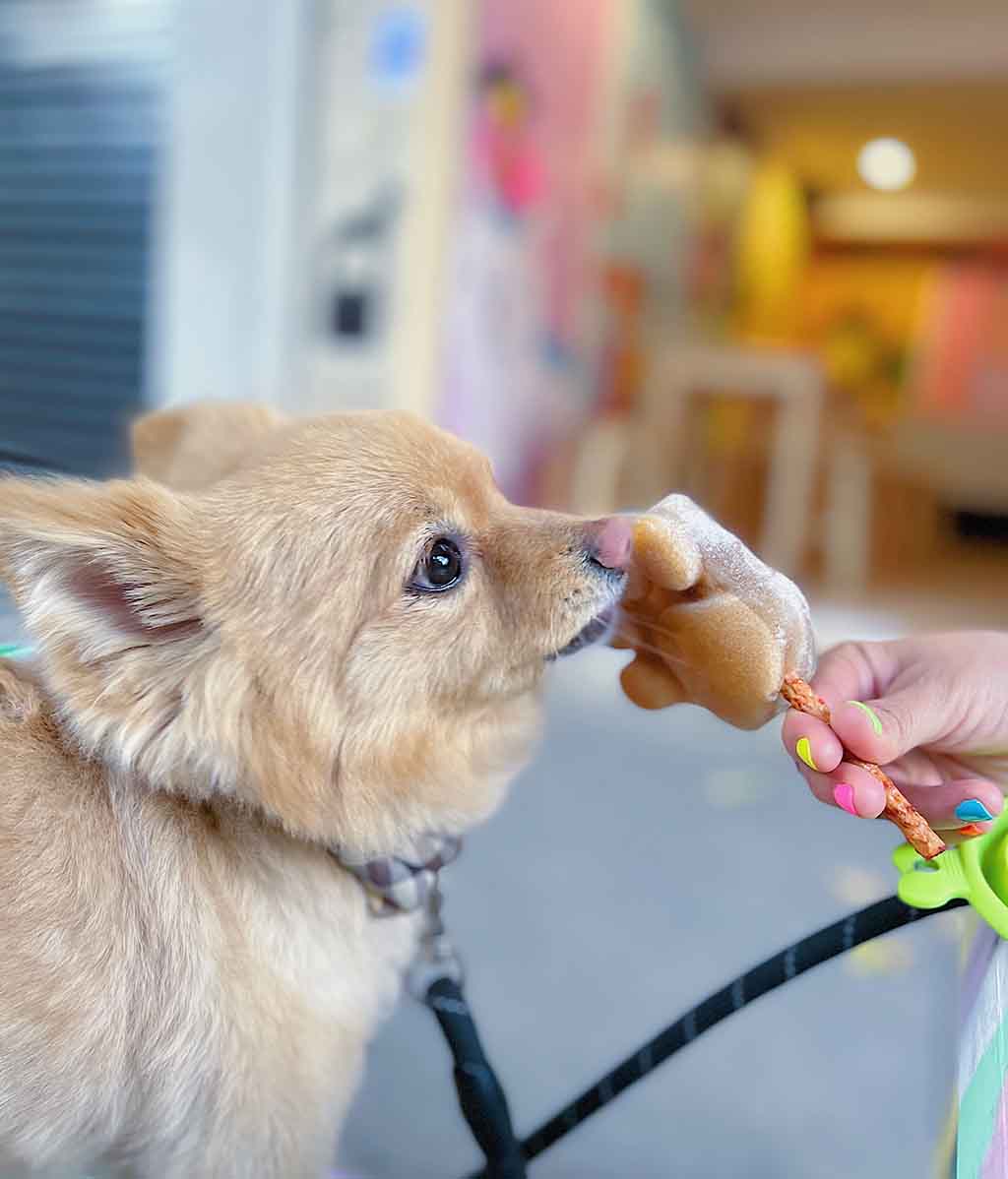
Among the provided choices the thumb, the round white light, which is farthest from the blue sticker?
the round white light

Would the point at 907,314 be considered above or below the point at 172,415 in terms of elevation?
above

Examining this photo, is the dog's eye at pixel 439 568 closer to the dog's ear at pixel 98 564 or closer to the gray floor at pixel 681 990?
the dog's ear at pixel 98 564

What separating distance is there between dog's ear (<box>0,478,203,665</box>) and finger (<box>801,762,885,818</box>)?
0.48 meters

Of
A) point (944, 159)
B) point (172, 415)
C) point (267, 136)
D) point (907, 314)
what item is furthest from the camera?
point (907, 314)

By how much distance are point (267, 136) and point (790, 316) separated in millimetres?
5353

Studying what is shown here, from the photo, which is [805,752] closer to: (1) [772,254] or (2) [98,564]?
(2) [98,564]

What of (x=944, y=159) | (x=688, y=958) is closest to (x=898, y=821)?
(x=688, y=958)

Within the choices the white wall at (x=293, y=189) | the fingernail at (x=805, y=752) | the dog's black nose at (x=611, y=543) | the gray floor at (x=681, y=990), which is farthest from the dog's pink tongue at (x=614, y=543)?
the white wall at (x=293, y=189)

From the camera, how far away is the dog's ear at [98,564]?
2.16 feet

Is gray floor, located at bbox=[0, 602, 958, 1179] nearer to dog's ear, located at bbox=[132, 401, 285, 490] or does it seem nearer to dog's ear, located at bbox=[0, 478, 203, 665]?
dog's ear, located at bbox=[0, 478, 203, 665]

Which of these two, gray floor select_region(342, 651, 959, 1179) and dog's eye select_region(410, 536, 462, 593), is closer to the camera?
dog's eye select_region(410, 536, 462, 593)

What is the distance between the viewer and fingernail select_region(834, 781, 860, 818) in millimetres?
587

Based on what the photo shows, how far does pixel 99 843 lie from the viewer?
733 mm

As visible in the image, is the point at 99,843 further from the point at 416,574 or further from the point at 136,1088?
the point at 416,574
